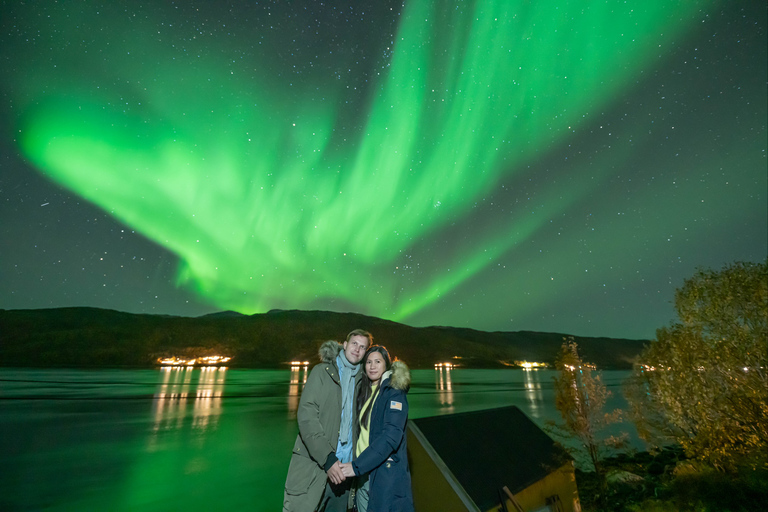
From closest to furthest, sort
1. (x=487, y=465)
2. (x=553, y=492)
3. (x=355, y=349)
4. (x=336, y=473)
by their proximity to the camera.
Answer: (x=336, y=473), (x=355, y=349), (x=487, y=465), (x=553, y=492)

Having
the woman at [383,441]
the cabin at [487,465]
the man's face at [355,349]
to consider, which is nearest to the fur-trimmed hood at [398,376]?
the woman at [383,441]

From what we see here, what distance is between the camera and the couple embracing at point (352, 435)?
3719mm

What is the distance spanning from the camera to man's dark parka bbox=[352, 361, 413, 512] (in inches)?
144

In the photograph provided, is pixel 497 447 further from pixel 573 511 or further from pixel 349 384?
pixel 349 384

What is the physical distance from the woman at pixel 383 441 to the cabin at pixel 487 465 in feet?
9.30

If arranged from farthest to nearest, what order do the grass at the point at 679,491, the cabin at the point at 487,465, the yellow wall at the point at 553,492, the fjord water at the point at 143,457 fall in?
the fjord water at the point at 143,457, the grass at the point at 679,491, the yellow wall at the point at 553,492, the cabin at the point at 487,465

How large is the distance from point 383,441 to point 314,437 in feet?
2.32

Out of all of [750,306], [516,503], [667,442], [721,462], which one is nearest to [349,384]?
[516,503]

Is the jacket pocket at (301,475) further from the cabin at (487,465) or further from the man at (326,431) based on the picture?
the cabin at (487,465)

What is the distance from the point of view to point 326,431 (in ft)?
13.5

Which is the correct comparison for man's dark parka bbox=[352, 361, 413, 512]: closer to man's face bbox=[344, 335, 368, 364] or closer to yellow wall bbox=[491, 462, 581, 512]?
man's face bbox=[344, 335, 368, 364]

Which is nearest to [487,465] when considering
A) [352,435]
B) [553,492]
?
[553,492]

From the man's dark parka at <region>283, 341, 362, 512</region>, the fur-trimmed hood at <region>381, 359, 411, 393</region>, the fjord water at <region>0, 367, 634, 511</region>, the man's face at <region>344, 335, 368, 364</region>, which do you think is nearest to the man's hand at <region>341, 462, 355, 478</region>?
the man's dark parka at <region>283, 341, 362, 512</region>

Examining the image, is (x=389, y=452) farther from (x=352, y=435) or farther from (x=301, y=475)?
(x=301, y=475)
